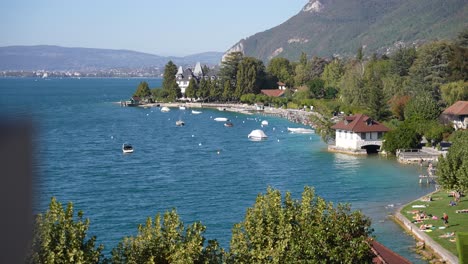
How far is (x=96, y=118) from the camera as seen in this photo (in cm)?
6175

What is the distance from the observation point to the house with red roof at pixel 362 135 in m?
33.9

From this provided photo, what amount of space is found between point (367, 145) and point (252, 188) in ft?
37.0

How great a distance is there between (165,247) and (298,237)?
6.48 feet

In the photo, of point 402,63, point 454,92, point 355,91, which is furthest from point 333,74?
point 454,92

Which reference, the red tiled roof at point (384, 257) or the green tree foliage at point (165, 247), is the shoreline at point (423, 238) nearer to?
the red tiled roof at point (384, 257)

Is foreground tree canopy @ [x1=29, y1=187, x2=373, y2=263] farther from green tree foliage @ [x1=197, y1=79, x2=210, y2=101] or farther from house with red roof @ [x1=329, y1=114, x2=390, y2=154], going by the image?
green tree foliage @ [x1=197, y1=79, x2=210, y2=101]

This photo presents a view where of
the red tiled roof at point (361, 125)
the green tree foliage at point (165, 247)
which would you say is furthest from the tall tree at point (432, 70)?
the green tree foliage at point (165, 247)

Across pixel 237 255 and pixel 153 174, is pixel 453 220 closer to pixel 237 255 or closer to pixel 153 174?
pixel 237 255

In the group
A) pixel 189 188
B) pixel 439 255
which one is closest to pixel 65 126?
pixel 189 188

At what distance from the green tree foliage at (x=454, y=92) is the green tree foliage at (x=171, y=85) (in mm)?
43019

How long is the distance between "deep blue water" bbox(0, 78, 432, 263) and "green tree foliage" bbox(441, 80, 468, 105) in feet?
26.7

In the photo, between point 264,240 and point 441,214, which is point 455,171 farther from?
→ point 264,240

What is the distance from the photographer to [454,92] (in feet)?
134

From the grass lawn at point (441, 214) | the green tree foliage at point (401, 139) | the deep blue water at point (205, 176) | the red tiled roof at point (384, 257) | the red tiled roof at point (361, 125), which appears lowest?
the deep blue water at point (205, 176)
